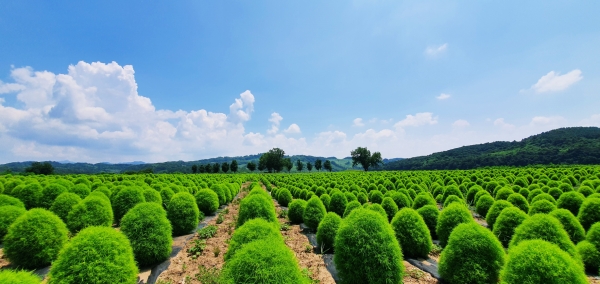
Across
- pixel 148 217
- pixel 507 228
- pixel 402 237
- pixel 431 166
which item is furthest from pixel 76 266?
pixel 431 166

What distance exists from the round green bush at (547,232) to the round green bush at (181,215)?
496 inches

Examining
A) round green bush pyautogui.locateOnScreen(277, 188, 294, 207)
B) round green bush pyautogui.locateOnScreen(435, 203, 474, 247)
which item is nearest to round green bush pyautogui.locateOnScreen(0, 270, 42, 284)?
round green bush pyautogui.locateOnScreen(435, 203, 474, 247)

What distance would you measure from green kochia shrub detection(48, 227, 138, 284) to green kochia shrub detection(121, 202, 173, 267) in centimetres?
221

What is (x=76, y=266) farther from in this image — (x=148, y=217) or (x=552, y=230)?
(x=552, y=230)

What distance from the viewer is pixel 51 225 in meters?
8.05

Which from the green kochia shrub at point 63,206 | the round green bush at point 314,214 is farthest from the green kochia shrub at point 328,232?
the green kochia shrub at point 63,206

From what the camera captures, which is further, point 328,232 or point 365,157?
point 365,157

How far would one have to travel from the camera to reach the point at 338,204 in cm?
1494

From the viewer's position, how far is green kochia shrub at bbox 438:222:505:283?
6.31 meters

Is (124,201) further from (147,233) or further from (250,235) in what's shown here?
(250,235)

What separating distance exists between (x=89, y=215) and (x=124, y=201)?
11.0 feet

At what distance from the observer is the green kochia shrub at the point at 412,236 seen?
897 centimetres

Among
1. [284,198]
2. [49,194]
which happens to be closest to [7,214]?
[49,194]

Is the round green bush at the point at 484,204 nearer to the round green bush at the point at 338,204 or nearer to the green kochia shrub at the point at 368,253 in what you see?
the round green bush at the point at 338,204
